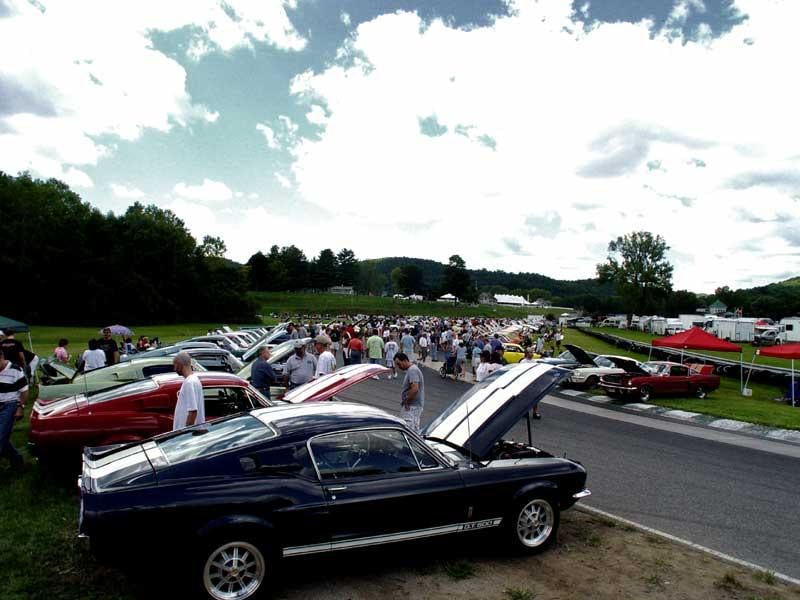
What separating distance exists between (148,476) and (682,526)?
5.84m

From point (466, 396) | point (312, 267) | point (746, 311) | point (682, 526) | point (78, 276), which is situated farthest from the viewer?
point (312, 267)

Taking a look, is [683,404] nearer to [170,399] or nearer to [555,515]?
[555,515]

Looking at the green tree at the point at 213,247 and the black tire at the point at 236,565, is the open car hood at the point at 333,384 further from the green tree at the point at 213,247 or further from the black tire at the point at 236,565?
the green tree at the point at 213,247

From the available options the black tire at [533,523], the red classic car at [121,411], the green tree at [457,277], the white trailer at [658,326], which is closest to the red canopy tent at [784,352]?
the black tire at [533,523]

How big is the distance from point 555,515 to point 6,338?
40.7ft

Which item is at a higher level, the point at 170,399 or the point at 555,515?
the point at 170,399

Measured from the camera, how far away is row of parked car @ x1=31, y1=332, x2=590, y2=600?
365 centimetres

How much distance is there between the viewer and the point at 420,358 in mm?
28328

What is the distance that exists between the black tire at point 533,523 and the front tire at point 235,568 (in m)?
Result: 2.30

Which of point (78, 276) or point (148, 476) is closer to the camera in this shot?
point (148, 476)

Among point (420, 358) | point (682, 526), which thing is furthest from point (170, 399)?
point (420, 358)

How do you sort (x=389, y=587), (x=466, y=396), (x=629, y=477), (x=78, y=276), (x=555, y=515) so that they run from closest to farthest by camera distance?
(x=389, y=587) → (x=555, y=515) → (x=466, y=396) → (x=629, y=477) → (x=78, y=276)

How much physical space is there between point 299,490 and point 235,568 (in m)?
0.70

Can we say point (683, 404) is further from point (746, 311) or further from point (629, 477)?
point (746, 311)
